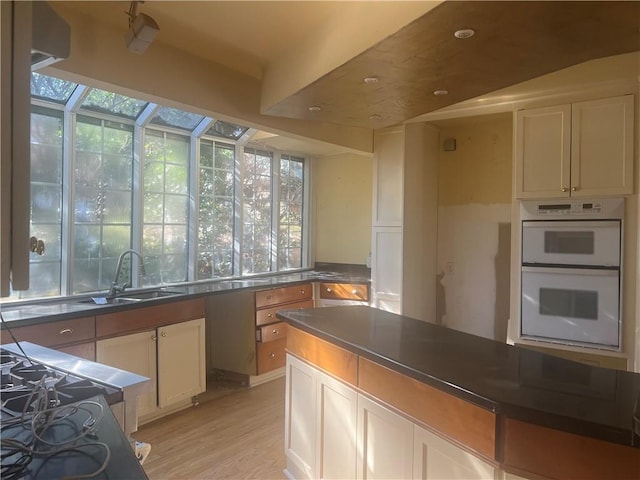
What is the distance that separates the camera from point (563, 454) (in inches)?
41.8

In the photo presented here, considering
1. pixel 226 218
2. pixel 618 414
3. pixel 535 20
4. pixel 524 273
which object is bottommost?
pixel 618 414

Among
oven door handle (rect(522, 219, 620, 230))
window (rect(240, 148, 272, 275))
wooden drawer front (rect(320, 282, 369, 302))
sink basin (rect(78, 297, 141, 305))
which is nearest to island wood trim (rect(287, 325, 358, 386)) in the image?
sink basin (rect(78, 297, 141, 305))

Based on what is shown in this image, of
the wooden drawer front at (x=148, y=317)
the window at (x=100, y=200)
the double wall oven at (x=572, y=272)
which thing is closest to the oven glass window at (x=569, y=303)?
the double wall oven at (x=572, y=272)

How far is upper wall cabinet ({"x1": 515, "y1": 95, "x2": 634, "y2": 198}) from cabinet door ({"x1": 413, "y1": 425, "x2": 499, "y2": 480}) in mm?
2004

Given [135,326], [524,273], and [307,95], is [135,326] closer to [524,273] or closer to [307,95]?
[307,95]

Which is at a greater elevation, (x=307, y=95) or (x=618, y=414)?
(x=307, y=95)

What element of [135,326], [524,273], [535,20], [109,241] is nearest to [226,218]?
[109,241]

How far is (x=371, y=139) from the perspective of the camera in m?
3.93

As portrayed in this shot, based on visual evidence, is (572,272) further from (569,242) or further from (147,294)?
(147,294)

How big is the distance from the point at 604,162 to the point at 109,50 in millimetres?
2954

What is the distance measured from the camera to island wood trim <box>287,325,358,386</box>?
1.77 meters

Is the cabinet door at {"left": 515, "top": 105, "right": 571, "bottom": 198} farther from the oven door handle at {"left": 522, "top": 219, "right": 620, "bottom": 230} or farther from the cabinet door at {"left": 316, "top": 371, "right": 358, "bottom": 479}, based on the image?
the cabinet door at {"left": 316, "top": 371, "right": 358, "bottom": 479}

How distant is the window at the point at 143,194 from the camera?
286 cm

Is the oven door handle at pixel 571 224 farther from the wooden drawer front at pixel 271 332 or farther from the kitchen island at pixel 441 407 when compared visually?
the wooden drawer front at pixel 271 332
